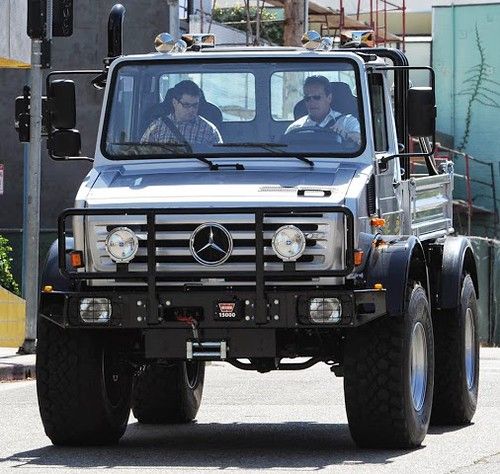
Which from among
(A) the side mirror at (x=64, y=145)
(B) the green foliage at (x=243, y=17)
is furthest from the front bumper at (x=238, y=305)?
(B) the green foliage at (x=243, y=17)

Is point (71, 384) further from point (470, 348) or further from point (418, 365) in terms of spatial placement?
point (470, 348)

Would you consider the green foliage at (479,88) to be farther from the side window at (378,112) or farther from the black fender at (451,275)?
the side window at (378,112)

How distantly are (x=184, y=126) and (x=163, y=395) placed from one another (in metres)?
2.49

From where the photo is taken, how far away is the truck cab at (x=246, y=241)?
1086 centimetres

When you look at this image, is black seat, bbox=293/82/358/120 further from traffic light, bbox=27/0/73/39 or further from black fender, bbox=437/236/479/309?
traffic light, bbox=27/0/73/39

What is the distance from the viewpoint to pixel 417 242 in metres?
11.6

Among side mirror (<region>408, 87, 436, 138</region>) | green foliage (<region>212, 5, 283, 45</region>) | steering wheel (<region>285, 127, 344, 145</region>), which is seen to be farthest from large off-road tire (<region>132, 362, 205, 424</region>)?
green foliage (<region>212, 5, 283, 45</region>)

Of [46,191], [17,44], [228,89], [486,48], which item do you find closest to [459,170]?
[486,48]

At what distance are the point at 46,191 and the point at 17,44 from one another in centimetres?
976

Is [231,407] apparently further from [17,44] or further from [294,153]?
[17,44]

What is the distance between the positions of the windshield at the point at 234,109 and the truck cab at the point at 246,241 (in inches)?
0.4

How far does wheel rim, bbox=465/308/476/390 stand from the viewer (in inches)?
536

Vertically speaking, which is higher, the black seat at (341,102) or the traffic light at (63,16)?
the traffic light at (63,16)

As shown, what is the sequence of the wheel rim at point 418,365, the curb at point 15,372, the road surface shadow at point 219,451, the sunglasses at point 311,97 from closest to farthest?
the road surface shadow at point 219,451 < the wheel rim at point 418,365 < the sunglasses at point 311,97 < the curb at point 15,372
